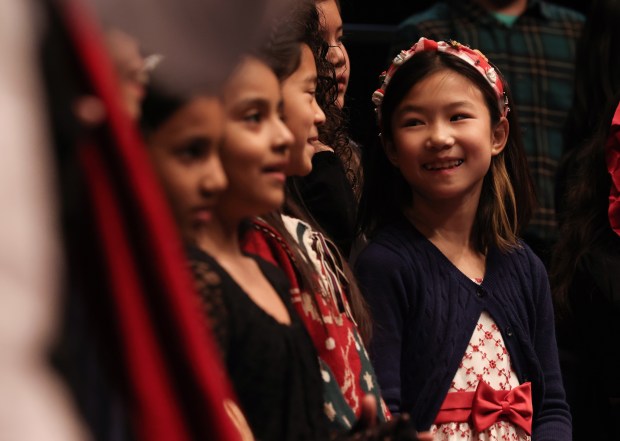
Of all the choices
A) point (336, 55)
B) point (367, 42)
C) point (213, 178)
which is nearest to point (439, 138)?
point (336, 55)

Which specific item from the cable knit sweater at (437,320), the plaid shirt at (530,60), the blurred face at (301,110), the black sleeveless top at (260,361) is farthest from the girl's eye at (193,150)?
the plaid shirt at (530,60)

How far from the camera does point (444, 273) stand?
1.98 meters

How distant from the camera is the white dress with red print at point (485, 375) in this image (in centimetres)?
189

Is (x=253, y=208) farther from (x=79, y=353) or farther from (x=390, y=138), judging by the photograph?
(x=390, y=138)

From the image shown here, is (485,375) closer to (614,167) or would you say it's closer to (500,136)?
(500,136)

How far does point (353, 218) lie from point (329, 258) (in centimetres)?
42

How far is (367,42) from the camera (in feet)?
11.3

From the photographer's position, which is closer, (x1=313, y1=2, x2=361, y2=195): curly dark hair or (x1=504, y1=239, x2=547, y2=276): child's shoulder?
(x1=313, y1=2, x2=361, y2=195): curly dark hair

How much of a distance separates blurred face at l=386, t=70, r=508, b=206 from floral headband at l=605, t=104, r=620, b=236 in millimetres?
525

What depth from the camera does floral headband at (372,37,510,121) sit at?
2.06m

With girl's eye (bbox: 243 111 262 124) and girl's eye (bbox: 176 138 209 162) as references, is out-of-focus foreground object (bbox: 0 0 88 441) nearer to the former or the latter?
girl's eye (bbox: 176 138 209 162)

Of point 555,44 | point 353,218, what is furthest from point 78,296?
point 555,44

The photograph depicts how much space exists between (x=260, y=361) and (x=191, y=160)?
0.24 metres

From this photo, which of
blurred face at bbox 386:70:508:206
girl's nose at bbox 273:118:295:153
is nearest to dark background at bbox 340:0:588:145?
blurred face at bbox 386:70:508:206
